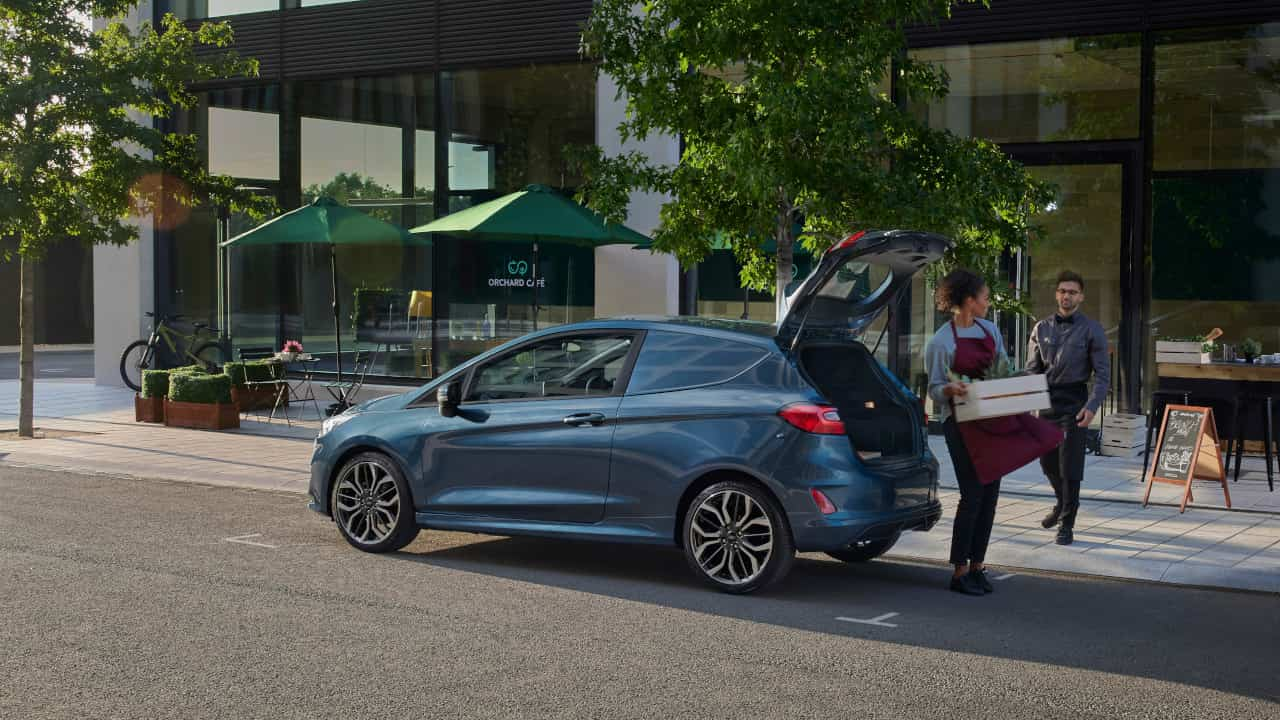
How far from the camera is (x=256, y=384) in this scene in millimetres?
17516

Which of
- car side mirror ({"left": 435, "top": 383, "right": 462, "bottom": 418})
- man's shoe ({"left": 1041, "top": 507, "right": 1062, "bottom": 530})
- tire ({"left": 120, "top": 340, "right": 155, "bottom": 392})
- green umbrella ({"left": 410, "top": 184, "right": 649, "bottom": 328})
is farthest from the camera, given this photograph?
tire ({"left": 120, "top": 340, "right": 155, "bottom": 392})

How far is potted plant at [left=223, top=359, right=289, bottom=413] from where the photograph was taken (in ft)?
57.2

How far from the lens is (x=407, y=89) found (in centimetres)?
1902

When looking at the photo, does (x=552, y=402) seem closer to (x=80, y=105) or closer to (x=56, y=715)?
(x=56, y=715)

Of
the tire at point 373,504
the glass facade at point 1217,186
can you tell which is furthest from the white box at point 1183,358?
the tire at point 373,504

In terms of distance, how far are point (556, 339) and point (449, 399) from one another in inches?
30.4

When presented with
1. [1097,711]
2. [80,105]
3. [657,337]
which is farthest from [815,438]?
[80,105]

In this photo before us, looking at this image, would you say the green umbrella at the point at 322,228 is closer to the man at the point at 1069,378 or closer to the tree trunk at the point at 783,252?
the tree trunk at the point at 783,252

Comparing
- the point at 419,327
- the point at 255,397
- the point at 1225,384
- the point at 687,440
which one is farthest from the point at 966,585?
the point at 419,327

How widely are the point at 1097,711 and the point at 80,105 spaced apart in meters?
13.9

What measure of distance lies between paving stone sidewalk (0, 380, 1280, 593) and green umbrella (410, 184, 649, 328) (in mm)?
2917

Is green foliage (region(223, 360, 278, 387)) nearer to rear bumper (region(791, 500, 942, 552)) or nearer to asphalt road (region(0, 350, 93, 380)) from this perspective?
asphalt road (region(0, 350, 93, 380))

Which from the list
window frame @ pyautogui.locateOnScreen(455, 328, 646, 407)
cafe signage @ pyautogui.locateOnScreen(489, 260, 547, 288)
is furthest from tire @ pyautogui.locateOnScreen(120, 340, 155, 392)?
window frame @ pyautogui.locateOnScreen(455, 328, 646, 407)

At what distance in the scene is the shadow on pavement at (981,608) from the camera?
6363 mm
